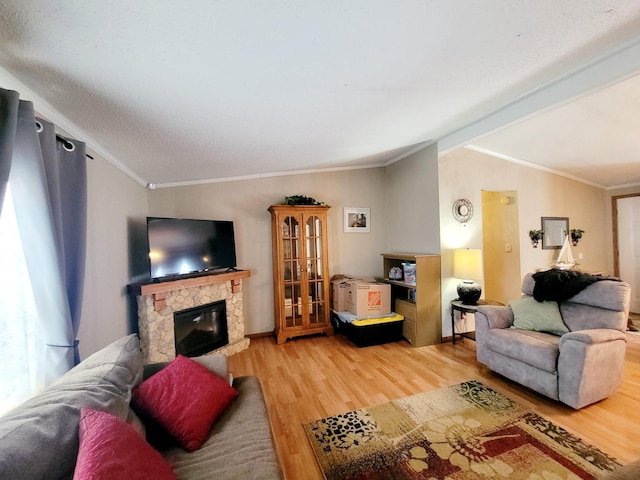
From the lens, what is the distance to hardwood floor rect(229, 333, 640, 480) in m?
1.76

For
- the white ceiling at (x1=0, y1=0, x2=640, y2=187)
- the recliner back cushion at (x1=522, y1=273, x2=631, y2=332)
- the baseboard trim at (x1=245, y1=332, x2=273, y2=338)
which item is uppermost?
the white ceiling at (x1=0, y1=0, x2=640, y2=187)

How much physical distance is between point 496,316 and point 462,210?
4.63ft

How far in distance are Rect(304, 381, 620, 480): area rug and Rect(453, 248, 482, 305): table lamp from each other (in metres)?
1.19

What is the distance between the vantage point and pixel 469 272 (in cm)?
312

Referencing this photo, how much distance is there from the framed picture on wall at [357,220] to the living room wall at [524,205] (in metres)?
1.18

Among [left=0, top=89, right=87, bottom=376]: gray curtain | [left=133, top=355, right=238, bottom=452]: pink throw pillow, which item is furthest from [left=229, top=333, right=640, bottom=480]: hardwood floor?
[left=0, top=89, right=87, bottom=376]: gray curtain

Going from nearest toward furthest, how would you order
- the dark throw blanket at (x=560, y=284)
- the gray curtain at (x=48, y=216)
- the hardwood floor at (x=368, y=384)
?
the gray curtain at (x=48, y=216) < the hardwood floor at (x=368, y=384) < the dark throw blanket at (x=560, y=284)

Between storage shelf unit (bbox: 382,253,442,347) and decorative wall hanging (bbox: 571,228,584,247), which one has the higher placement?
decorative wall hanging (bbox: 571,228,584,247)

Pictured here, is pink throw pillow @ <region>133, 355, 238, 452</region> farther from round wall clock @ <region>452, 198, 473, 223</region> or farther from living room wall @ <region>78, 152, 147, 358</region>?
round wall clock @ <region>452, 198, 473, 223</region>

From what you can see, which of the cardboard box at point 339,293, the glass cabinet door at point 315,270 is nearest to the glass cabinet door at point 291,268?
the glass cabinet door at point 315,270

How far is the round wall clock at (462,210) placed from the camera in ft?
11.2

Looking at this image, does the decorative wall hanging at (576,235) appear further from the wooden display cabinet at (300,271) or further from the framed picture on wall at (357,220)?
the wooden display cabinet at (300,271)

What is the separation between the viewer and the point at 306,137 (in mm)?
2441

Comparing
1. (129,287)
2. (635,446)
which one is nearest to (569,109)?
(635,446)
